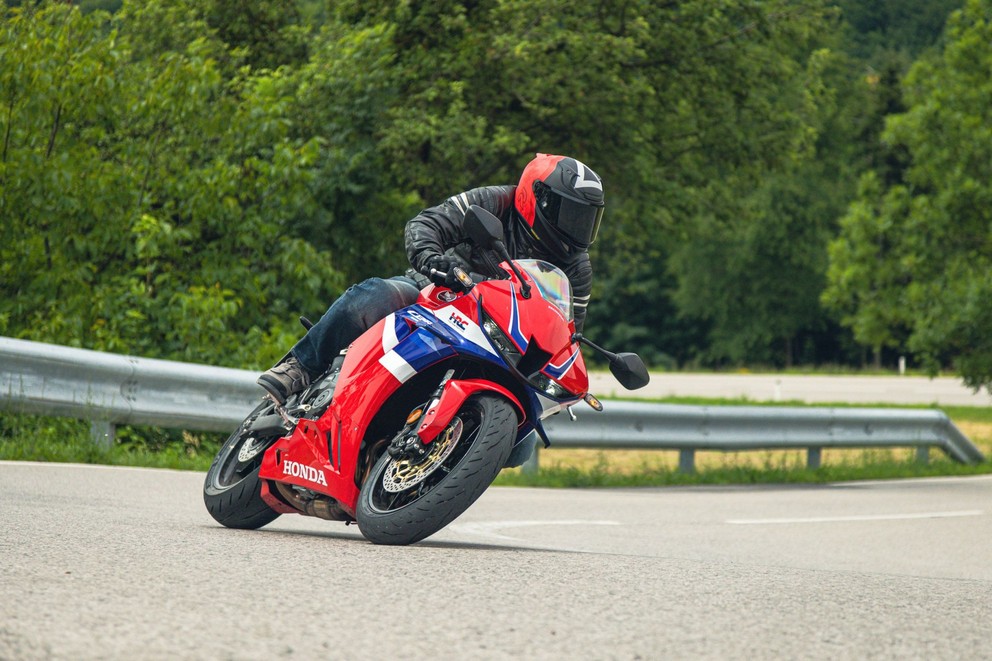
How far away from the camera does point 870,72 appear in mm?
70812

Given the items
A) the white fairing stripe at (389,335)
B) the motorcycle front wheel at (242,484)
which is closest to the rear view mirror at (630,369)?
the white fairing stripe at (389,335)

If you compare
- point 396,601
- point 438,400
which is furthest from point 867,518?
point 396,601

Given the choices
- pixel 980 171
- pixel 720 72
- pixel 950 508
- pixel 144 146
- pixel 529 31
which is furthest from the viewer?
pixel 980 171

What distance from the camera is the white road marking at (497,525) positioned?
24.4 ft

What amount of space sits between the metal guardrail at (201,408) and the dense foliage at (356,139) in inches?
68.9

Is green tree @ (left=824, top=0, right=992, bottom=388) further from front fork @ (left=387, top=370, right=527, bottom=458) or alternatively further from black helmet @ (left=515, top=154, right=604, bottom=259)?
front fork @ (left=387, top=370, right=527, bottom=458)

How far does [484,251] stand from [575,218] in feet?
1.37

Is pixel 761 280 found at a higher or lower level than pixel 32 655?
lower

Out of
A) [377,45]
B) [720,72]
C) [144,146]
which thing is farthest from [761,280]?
[144,146]

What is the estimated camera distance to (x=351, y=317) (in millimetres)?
5750

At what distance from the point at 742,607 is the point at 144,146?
34.2ft

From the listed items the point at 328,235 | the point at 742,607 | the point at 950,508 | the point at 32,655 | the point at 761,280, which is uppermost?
the point at 32,655

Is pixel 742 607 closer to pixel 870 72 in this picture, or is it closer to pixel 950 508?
pixel 950 508

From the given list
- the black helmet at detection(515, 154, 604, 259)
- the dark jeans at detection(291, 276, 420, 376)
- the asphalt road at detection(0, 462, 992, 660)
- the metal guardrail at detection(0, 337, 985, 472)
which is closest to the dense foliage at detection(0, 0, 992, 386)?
the metal guardrail at detection(0, 337, 985, 472)
